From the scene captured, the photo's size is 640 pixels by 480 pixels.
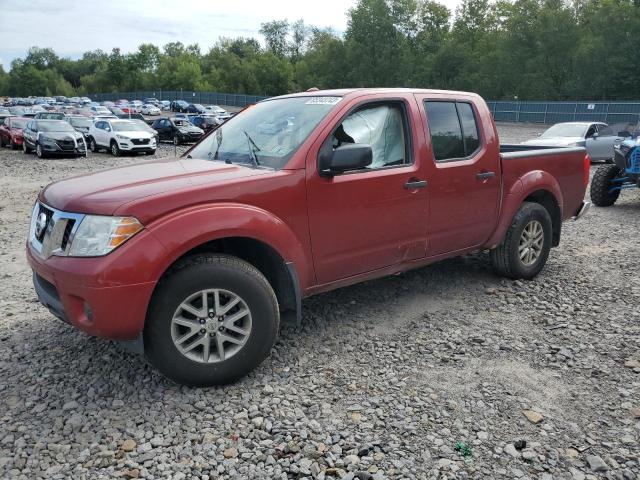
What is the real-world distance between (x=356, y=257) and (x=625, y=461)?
6.83ft

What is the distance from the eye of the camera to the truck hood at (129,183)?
3.27 metres

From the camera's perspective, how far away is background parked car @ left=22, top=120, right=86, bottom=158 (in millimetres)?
20531

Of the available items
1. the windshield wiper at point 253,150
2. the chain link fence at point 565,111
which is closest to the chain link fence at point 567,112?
the chain link fence at point 565,111

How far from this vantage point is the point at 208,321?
3408 millimetres

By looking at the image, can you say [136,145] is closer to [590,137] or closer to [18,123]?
[18,123]

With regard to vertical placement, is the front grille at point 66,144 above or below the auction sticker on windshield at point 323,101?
below

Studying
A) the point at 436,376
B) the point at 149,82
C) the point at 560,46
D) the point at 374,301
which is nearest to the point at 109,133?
the point at 374,301

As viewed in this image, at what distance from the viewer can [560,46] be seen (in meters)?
60.2

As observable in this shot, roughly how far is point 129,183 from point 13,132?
2424cm

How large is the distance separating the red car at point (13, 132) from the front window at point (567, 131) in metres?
20.7

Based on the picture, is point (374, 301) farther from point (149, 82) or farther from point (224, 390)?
point (149, 82)

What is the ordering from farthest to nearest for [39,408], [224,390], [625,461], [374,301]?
[374,301]
[224,390]
[39,408]
[625,461]

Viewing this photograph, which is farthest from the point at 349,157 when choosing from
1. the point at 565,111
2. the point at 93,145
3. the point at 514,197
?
the point at 565,111

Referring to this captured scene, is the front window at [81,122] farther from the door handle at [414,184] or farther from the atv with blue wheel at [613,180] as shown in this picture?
the door handle at [414,184]
